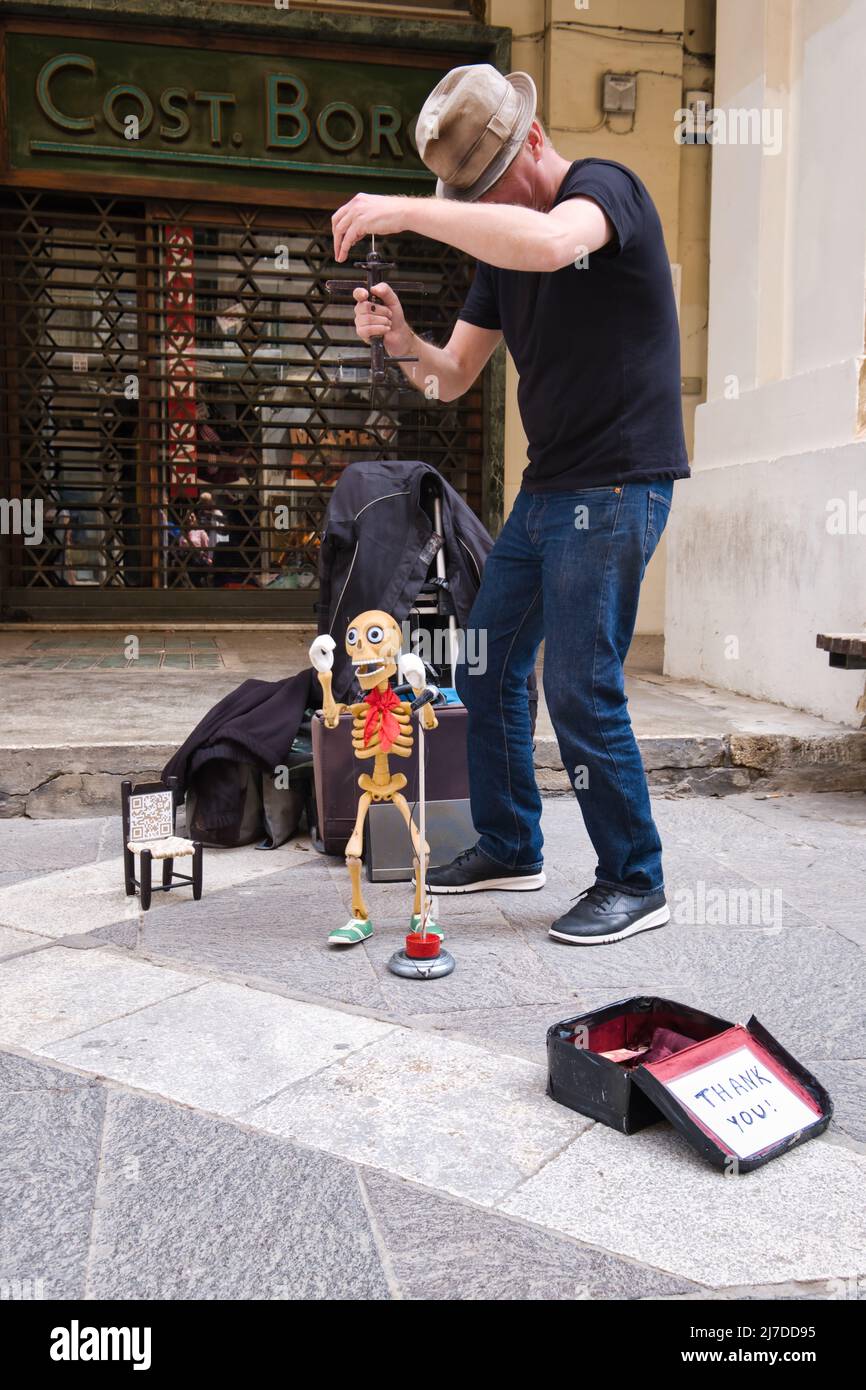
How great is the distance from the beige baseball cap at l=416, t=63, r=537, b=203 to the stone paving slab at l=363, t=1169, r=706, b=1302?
2207 millimetres

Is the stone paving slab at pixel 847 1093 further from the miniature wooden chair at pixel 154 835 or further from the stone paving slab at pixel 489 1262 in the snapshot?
the miniature wooden chair at pixel 154 835

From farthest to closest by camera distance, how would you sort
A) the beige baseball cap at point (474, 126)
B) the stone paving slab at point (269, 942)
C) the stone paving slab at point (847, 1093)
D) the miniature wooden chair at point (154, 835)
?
the miniature wooden chair at point (154, 835) < the stone paving slab at point (269, 942) < the beige baseball cap at point (474, 126) < the stone paving slab at point (847, 1093)

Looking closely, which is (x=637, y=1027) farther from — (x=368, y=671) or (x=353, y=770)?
(x=353, y=770)

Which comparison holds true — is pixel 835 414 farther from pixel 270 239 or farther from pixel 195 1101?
pixel 270 239

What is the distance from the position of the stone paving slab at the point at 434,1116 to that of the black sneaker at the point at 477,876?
1.07 metres

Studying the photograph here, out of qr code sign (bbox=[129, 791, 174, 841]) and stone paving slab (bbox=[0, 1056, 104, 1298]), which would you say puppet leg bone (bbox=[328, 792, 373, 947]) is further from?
stone paving slab (bbox=[0, 1056, 104, 1298])

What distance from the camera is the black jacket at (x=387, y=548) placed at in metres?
4.27

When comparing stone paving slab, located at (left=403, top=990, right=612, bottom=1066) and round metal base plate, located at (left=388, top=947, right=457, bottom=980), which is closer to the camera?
stone paving slab, located at (left=403, top=990, right=612, bottom=1066)

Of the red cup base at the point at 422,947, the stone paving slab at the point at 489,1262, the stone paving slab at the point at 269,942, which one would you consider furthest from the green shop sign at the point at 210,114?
the stone paving slab at the point at 489,1262

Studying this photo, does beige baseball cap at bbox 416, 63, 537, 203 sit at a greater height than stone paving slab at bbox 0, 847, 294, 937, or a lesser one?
greater

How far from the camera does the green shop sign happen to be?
8.17 metres

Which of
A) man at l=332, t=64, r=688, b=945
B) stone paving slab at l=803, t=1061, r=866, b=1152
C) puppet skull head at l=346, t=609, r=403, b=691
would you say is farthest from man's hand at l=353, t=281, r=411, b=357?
stone paving slab at l=803, t=1061, r=866, b=1152

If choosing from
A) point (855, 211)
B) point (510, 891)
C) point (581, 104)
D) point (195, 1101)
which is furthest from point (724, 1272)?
point (581, 104)

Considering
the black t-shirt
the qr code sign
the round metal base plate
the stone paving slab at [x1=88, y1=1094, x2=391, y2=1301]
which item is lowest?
the stone paving slab at [x1=88, y1=1094, x2=391, y2=1301]
